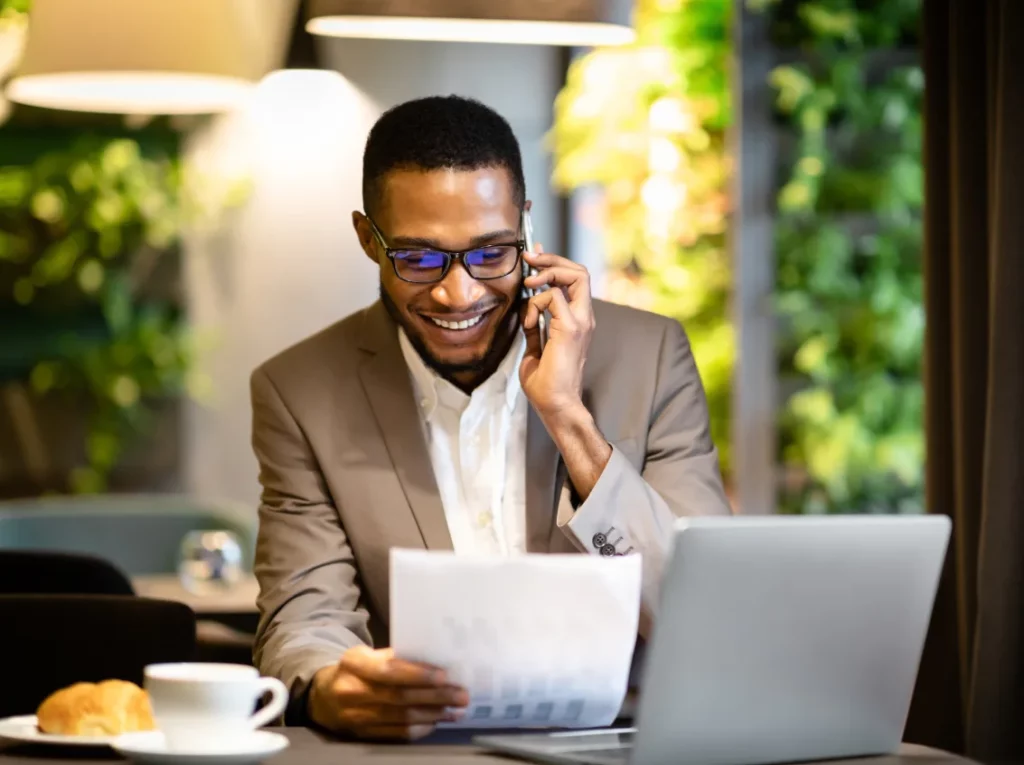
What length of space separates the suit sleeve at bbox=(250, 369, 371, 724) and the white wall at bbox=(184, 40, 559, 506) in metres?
2.64

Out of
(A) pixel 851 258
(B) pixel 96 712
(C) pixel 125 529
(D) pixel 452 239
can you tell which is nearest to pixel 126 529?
(C) pixel 125 529

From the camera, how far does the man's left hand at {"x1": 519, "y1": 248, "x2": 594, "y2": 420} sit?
7.54 ft

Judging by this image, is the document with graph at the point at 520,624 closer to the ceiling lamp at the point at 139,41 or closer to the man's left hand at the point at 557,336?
the man's left hand at the point at 557,336

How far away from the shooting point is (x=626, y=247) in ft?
19.7

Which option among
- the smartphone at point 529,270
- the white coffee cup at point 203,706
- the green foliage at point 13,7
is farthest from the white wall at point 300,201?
the white coffee cup at point 203,706

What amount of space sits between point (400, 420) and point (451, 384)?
0.12 metres

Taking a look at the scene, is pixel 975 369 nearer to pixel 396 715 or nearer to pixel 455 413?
pixel 455 413

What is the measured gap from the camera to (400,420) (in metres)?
2.43

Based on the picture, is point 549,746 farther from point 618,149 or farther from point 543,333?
point 618,149

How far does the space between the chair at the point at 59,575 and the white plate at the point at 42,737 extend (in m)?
1.09

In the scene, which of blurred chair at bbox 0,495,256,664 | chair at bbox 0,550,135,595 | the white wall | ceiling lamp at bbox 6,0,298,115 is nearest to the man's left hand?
chair at bbox 0,550,135,595

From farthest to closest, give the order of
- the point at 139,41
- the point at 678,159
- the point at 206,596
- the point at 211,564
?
the point at 678,159 < the point at 211,564 < the point at 206,596 < the point at 139,41

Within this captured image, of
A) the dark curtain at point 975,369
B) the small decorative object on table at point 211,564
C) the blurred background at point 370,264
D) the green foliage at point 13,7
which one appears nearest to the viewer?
the dark curtain at point 975,369

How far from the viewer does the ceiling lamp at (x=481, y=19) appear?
2.49 m
